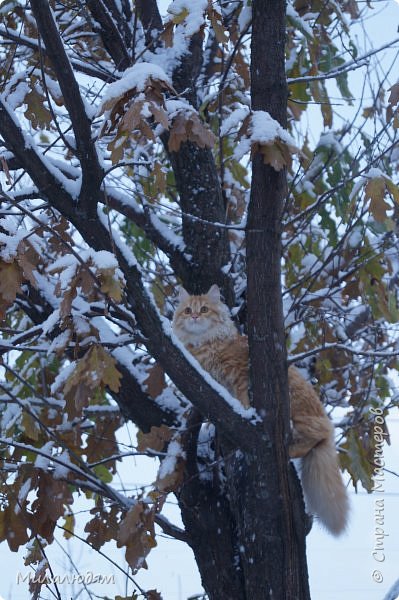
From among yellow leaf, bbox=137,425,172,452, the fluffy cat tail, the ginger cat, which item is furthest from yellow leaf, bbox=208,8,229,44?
the fluffy cat tail

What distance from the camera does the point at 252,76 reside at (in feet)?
10.5

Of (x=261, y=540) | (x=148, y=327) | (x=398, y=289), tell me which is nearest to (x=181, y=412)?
(x=261, y=540)

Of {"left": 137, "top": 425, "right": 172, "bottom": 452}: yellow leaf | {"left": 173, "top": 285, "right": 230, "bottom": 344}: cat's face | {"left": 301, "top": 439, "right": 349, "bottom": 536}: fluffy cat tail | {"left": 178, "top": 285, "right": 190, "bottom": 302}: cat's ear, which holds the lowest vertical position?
{"left": 301, "top": 439, "right": 349, "bottom": 536}: fluffy cat tail

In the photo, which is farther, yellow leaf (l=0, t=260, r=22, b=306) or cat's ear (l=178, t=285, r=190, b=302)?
cat's ear (l=178, t=285, r=190, b=302)

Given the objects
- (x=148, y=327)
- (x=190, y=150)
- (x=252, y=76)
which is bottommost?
(x=148, y=327)

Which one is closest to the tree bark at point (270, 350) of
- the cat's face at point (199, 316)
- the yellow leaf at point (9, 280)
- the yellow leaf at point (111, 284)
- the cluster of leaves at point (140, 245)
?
the cluster of leaves at point (140, 245)

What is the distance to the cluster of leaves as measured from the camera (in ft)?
8.57

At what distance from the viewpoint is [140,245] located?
522cm

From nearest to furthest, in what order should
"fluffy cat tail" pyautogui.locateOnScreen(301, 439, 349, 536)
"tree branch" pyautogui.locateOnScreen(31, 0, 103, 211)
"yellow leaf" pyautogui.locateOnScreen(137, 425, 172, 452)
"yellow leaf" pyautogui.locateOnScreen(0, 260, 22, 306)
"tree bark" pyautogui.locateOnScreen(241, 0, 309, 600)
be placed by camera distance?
"yellow leaf" pyautogui.locateOnScreen(0, 260, 22, 306), "tree branch" pyautogui.locateOnScreen(31, 0, 103, 211), "tree bark" pyautogui.locateOnScreen(241, 0, 309, 600), "fluffy cat tail" pyautogui.locateOnScreen(301, 439, 349, 536), "yellow leaf" pyautogui.locateOnScreen(137, 425, 172, 452)

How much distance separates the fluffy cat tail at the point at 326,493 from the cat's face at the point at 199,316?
119 centimetres

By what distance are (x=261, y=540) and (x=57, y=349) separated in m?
1.39

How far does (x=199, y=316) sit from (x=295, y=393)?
86 centimetres

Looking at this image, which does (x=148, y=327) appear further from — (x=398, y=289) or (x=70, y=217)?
(x=398, y=289)

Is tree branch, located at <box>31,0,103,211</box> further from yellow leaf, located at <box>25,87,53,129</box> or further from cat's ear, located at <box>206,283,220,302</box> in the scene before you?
cat's ear, located at <box>206,283,220,302</box>
